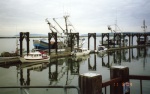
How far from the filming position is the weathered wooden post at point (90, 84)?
141 inches

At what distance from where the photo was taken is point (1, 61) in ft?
118

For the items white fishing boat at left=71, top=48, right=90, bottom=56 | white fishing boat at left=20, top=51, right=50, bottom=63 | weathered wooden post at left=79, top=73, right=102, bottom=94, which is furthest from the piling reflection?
weathered wooden post at left=79, top=73, right=102, bottom=94

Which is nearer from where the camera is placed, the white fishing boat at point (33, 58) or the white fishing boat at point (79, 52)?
the white fishing boat at point (33, 58)

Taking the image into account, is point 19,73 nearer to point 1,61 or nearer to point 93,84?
point 1,61

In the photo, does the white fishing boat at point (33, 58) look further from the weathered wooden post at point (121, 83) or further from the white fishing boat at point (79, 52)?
the weathered wooden post at point (121, 83)

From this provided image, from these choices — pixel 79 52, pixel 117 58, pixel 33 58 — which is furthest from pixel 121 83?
pixel 79 52

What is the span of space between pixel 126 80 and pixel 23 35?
3860cm

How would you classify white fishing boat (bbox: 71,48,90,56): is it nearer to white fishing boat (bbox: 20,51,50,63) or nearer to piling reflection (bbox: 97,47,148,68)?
piling reflection (bbox: 97,47,148,68)

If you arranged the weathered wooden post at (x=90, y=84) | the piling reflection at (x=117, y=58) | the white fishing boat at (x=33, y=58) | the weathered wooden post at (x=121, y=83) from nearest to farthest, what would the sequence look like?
the weathered wooden post at (x=90, y=84) < the weathered wooden post at (x=121, y=83) < the white fishing boat at (x=33, y=58) < the piling reflection at (x=117, y=58)

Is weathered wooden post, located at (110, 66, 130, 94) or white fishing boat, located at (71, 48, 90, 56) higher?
weathered wooden post, located at (110, 66, 130, 94)

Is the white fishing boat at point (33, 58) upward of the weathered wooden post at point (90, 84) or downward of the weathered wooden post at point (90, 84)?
downward

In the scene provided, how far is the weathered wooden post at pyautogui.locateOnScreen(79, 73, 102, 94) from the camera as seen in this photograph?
11.7 ft

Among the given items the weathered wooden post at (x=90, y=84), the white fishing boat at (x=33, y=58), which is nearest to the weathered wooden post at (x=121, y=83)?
the weathered wooden post at (x=90, y=84)

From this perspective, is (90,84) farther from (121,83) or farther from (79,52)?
(79,52)
